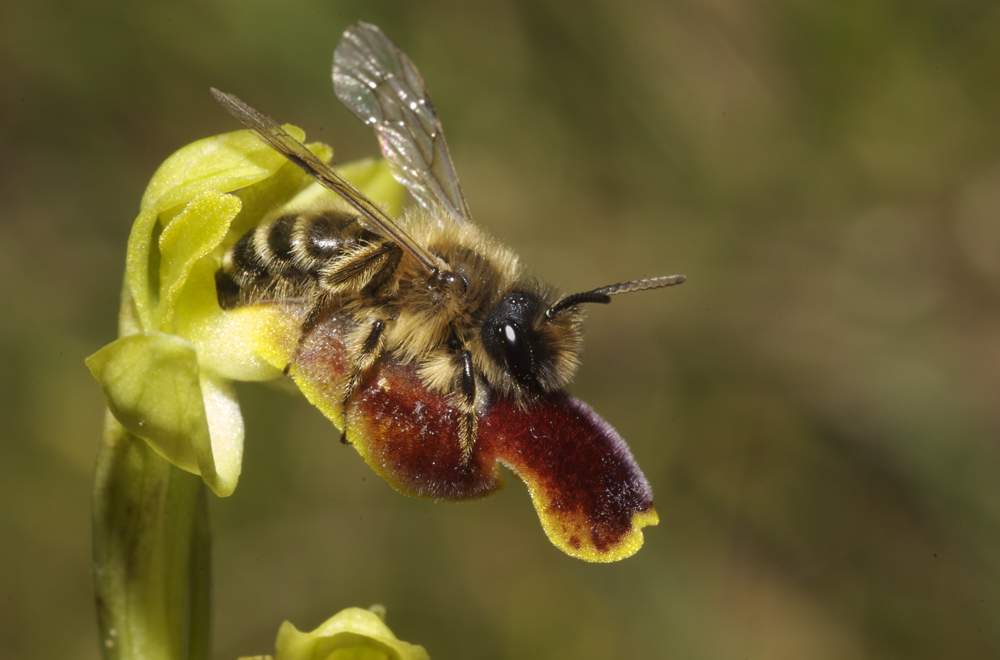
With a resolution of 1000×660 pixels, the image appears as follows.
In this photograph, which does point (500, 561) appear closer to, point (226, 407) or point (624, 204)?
point (624, 204)

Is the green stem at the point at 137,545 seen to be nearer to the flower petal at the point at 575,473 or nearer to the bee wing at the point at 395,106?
the flower petal at the point at 575,473

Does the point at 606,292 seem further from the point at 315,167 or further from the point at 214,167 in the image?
the point at 214,167

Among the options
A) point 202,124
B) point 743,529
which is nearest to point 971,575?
point 743,529

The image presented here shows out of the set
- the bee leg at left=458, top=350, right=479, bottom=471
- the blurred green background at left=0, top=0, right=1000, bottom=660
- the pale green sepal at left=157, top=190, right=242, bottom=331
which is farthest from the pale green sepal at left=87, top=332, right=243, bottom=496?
the blurred green background at left=0, top=0, right=1000, bottom=660

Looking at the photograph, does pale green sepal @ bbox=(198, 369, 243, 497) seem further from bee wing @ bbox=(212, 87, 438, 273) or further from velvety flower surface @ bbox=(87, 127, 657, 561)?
bee wing @ bbox=(212, 87, 438, 273)

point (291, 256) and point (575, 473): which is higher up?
point (291, 256)

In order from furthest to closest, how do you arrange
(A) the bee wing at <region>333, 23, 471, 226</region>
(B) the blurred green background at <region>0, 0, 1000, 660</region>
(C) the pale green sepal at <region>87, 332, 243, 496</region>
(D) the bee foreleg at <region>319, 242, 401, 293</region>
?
1. (B) the blurred green background at <region>0, 0, 1000, 660</region>
2. (A) the bee wing at <region>333, 23, 471, 226</region>
3. (D) the bee foreleg at <region>319, 242, 401, 293</region>
4. (C) the pale green sepal at <region>87, 332, 243, 496</region>

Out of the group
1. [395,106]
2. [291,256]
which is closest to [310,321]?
[291,256]
